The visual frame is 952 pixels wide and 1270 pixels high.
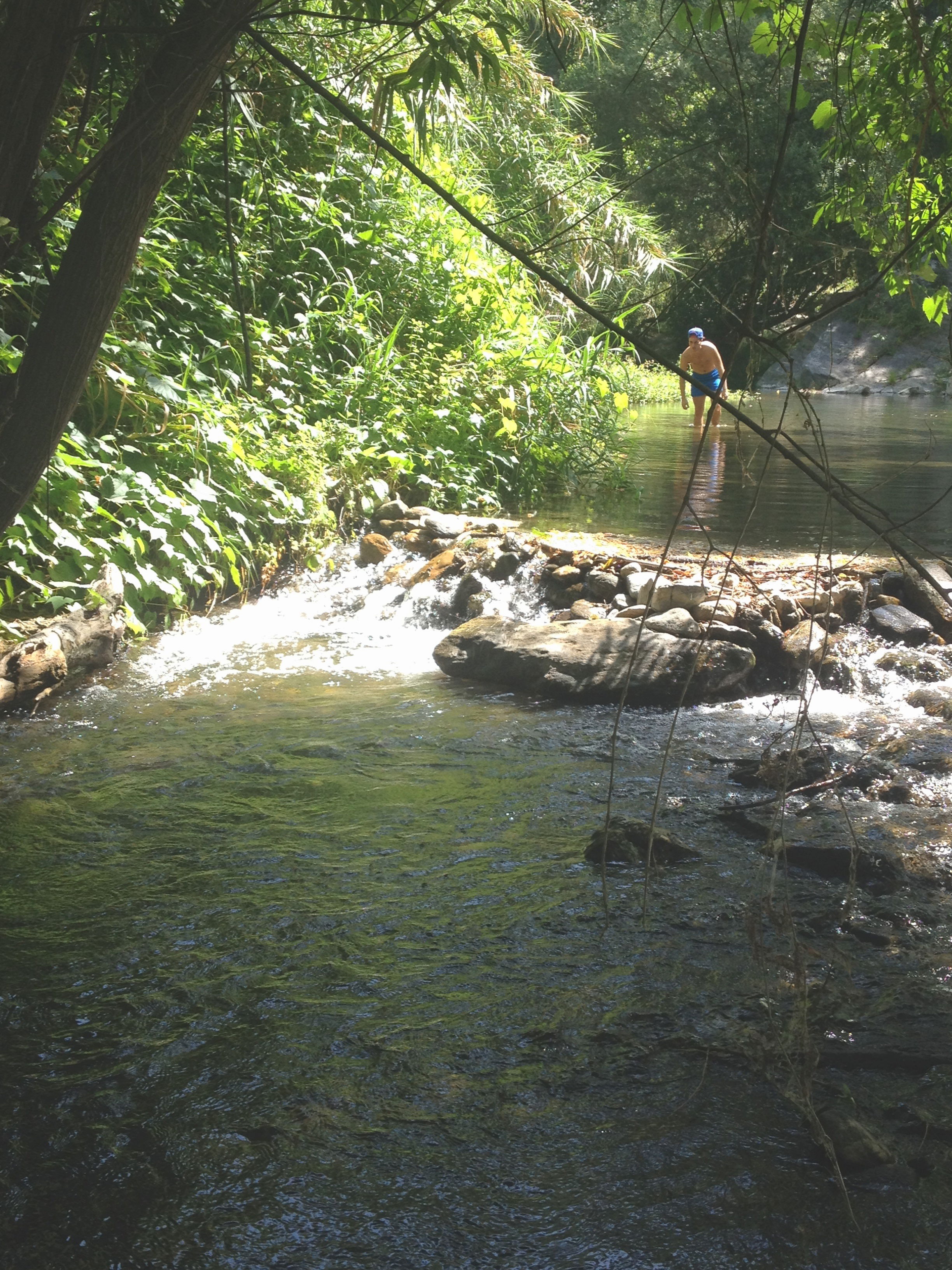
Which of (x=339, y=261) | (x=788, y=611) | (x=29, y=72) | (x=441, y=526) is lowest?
(x=788, y=611)

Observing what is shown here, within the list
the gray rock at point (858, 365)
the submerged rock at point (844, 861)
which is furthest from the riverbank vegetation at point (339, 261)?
the gray rock at point (858, 365)

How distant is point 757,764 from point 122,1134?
10.5 feet

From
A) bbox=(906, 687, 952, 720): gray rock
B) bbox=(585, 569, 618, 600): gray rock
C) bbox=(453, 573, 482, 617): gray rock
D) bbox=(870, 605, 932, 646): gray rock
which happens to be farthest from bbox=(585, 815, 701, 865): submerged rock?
bbox=(453, 573, 482, 617): gray rock

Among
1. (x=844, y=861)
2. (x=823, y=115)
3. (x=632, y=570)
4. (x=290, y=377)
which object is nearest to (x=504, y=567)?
(x=632, y=570)

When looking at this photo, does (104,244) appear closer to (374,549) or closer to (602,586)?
(602,586)

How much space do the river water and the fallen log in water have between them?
0.23 meters

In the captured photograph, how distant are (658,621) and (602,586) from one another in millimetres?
1045

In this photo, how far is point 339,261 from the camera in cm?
1053

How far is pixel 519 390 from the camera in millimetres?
10852

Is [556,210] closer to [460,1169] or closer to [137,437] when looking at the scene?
[137,437]

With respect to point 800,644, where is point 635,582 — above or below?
above

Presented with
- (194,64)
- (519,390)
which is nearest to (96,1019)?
(194,64)

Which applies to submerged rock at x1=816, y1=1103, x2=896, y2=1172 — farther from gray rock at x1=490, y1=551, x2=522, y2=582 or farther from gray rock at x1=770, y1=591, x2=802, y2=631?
gray rock at x1=490, y1=551, x2=522, y2=582

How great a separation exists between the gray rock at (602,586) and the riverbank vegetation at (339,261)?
184 cm
